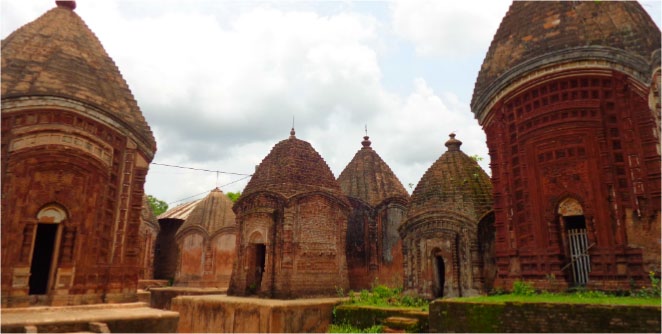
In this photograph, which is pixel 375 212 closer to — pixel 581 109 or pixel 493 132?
pixel 493 132

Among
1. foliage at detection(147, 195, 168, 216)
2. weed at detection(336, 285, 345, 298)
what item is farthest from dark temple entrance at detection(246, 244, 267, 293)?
foliage at detection(147, 195, 168, 216)

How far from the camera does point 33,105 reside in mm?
9484

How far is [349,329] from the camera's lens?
13.0 metres

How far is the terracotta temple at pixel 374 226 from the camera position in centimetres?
1862

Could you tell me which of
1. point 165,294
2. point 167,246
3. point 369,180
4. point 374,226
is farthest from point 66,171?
point 167,246

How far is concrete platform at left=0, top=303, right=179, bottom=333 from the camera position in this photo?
791 cm

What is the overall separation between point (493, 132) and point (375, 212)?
324 inches

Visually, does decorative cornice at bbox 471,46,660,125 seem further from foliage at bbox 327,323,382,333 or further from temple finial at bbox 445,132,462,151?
foliage at bbox 327,323,382,333

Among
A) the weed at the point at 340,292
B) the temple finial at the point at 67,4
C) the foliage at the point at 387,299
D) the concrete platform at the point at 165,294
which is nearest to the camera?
the temple finial at the point at 67,4

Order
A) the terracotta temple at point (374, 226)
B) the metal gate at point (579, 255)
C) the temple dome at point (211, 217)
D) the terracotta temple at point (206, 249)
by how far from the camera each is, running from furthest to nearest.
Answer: the temple dome at point (211, 217)
the terracotta temple at point (206, 249)
the terracotta temple at point (374, 226)
the metal gate at point (579, 255)

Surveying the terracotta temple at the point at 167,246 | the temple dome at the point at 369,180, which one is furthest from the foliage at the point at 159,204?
the temple dome at the point at 369,180

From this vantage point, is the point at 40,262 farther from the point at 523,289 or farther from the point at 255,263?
the point at 523,289

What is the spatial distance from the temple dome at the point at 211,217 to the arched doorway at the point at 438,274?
13.4m

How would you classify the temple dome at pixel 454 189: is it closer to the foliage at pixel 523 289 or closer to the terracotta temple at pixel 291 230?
the terracotta temple at pixel 291 230
